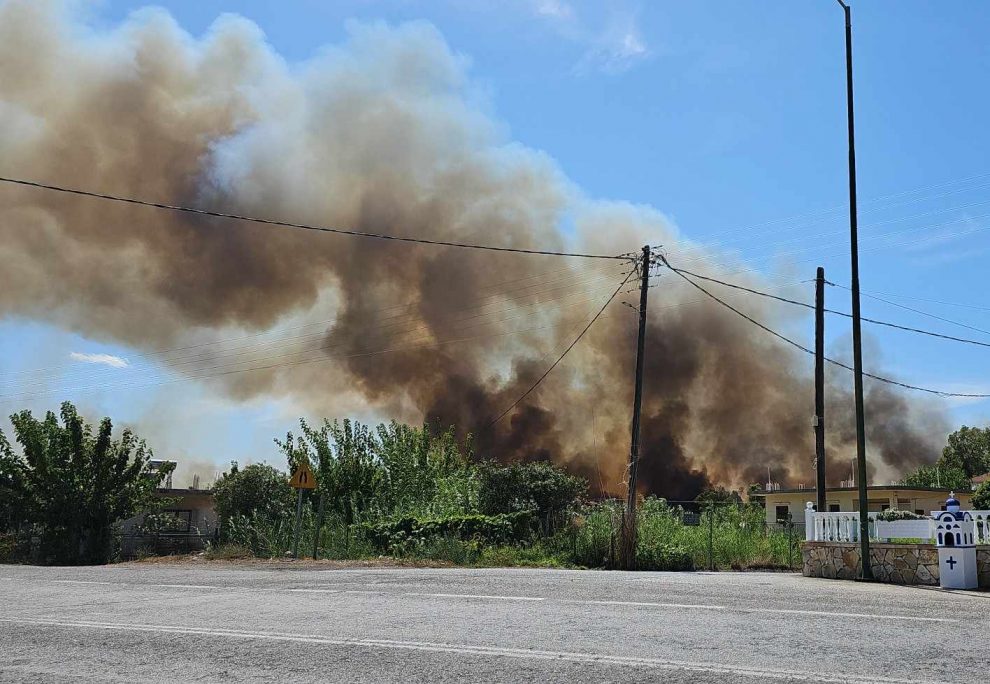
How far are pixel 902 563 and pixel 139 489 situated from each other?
74.0ft

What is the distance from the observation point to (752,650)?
261 inches

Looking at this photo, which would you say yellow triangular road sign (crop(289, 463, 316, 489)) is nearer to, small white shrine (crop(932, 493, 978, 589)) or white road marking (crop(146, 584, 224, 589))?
white road marking (crop(146, 584, 224, 589))

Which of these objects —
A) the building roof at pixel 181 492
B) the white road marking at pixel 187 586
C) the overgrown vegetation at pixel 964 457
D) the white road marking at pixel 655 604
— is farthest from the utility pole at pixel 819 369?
the overgrown vegetation at pixel 964 457

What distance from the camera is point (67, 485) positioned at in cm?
2633

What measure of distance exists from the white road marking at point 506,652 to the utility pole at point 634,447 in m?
13.1

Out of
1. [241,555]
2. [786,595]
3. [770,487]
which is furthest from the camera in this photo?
[770,487]

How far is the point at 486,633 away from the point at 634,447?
17978 millimetres

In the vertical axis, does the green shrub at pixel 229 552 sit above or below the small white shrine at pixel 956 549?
below

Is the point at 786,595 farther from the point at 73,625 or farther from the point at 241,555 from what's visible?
the point at 241,555

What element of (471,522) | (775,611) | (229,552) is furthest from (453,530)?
(775,611)

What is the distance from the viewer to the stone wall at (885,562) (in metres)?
14.5

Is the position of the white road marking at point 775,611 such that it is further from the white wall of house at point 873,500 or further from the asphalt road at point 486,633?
the white wall of house at point 873,500

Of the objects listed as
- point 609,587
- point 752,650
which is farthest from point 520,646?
point 609,587

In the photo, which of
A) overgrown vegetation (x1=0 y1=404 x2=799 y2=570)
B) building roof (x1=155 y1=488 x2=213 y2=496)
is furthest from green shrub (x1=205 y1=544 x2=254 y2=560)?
building roof (x1=155 y1=488 x2=213 y2=496)
